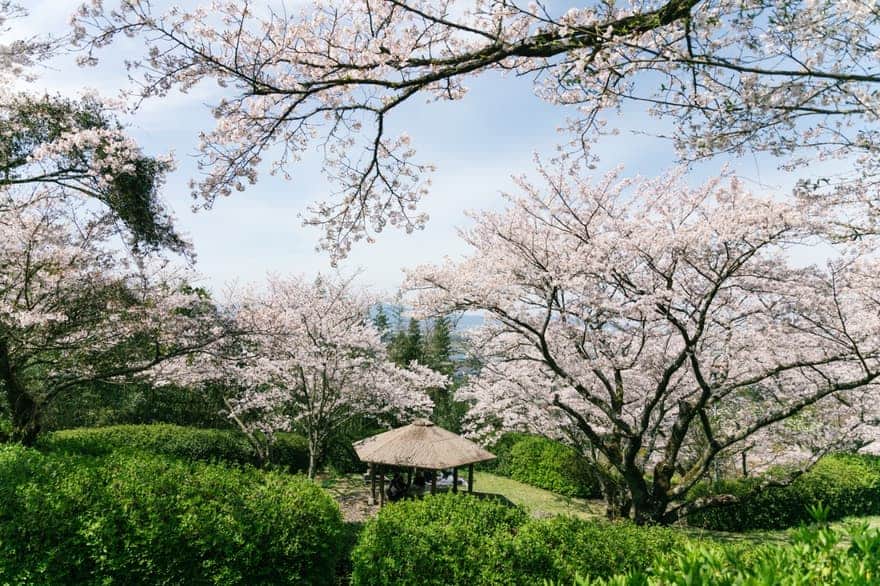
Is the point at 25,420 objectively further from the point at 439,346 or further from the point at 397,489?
the point at 439,346

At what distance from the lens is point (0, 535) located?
4.12m

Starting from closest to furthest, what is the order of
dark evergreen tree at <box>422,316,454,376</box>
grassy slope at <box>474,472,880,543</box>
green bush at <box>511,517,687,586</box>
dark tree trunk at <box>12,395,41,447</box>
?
green bush at <box>511,517,687,586</box>
dark tree trunk at <box>12,395,41,447</box>
grassy slope at <box>474,472,880,543</box>
dark evergreen tree at <box>422,316,454,376</box>

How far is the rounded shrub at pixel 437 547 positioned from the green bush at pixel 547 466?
329 inches

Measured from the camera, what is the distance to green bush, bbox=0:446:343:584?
418 centimetres

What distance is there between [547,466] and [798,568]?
41.0 feet

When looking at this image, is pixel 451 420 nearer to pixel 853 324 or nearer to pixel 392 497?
pixel 392 497

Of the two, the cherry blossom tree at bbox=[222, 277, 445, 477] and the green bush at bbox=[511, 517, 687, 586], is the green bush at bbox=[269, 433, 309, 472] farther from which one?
the green bush at bbox=[511, 517, 687, 586]

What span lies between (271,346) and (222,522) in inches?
225

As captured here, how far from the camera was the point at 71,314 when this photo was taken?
757cm

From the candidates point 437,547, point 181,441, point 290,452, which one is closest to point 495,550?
point 437,547

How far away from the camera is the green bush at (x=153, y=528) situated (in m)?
4.18

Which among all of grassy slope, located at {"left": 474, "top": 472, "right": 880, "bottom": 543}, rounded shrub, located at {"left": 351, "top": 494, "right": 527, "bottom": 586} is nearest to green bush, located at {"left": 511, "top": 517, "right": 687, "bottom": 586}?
rounded shrub, located at {"left": 351, "top": 494, "right": 527, "bottom": 586}

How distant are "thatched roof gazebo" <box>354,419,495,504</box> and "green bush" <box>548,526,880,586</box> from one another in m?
6.70

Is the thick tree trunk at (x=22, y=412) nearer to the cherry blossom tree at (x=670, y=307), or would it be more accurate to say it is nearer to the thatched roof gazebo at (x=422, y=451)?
the thatched roof gazebo at (x=422, y=451)
